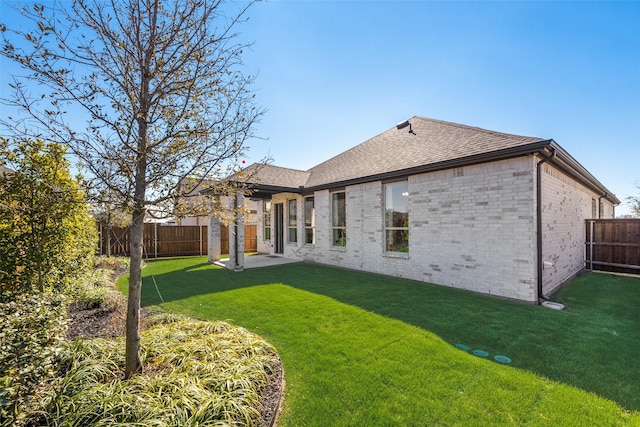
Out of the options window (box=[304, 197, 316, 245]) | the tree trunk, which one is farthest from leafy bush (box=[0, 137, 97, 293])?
window (box=[304, 197, 316, 245])

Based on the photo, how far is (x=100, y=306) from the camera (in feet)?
17.4

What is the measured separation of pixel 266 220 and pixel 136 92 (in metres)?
12.5

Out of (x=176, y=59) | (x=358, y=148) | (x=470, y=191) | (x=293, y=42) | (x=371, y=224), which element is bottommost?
(x=371, y=224)

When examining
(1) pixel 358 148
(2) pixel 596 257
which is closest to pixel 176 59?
(1) pixel 358 148

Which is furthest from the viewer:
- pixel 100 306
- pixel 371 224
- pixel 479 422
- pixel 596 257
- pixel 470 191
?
pixel 596 257

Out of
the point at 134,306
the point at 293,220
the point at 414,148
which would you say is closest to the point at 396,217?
the point at 414,148

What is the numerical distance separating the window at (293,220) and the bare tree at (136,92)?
9642mm

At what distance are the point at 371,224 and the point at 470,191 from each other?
3.26 m


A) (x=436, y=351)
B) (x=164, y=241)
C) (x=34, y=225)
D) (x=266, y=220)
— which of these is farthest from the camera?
(x=266, y=220)

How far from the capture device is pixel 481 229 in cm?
636

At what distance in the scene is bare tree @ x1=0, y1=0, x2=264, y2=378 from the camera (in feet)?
7.95

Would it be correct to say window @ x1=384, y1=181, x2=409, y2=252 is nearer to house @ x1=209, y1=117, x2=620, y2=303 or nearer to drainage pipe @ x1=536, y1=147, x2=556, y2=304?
house @ x1=209, y1=117, x2=620, y2=303

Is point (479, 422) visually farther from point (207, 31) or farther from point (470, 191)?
point (470, 191)

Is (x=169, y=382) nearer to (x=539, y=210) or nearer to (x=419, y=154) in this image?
(x=539, y=210)
